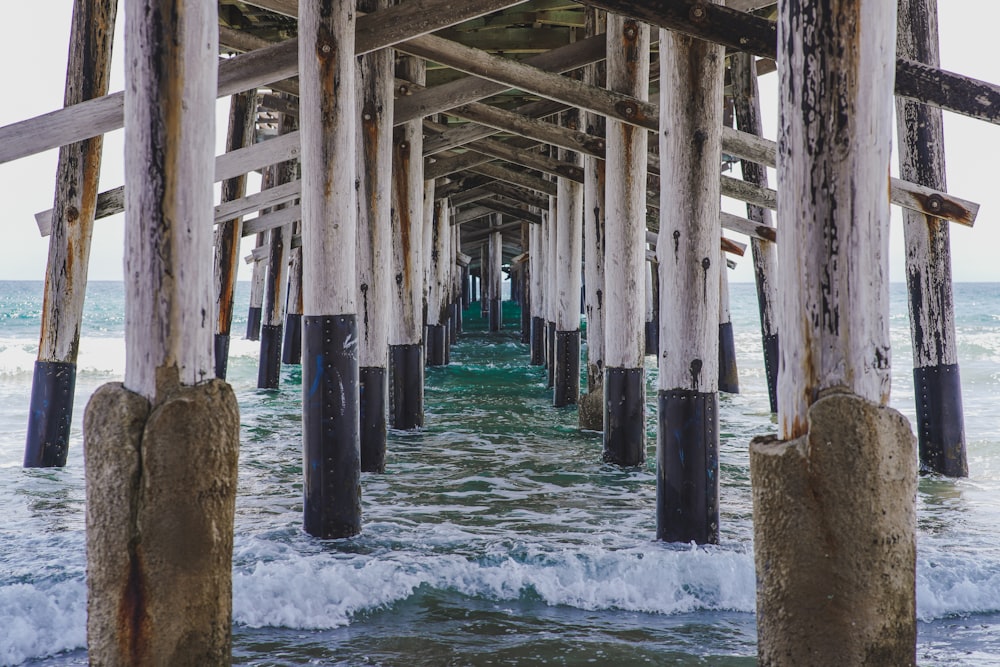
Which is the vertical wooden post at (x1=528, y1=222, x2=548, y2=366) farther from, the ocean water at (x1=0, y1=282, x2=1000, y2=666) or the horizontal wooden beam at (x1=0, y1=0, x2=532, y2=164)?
the horizontal wooden beam at (x1=0, y1=0, x2=532, y2=164)

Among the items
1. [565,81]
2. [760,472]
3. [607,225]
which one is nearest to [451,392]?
[607,225]

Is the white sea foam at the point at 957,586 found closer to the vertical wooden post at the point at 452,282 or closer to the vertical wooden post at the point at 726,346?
the vertical wooden post at the point at 726,346

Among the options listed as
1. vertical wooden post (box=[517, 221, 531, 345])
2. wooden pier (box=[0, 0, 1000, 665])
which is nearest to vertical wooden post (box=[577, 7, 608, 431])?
wooden pier (box=[0, 0, 1000, 665])

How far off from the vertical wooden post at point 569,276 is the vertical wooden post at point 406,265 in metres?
1.76

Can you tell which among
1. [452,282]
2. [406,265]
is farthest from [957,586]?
[452,282]

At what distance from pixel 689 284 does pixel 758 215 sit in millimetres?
5225

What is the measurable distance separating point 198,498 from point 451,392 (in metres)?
8.16

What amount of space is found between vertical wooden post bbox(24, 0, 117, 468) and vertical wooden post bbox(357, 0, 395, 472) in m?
1.54

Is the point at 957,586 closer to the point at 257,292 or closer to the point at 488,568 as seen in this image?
the point at 488,568

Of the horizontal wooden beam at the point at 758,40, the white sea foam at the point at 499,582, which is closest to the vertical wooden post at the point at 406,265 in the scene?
the white sea foam at the point at 499,582

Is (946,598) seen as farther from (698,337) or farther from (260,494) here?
(260,494)

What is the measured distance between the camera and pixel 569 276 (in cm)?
873

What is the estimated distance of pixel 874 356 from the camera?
2.16 meters

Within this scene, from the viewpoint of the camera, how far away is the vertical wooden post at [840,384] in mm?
2090
